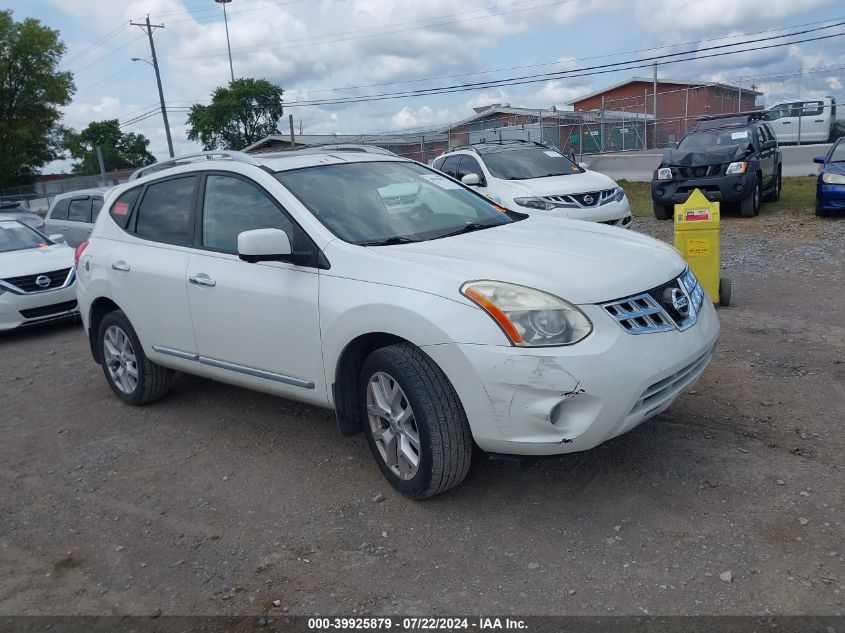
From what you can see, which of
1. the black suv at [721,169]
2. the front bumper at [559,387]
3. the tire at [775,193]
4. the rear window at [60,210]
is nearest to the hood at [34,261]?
the rear window at [60,210]

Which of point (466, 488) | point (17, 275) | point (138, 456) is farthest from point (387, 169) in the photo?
point (17, 275)

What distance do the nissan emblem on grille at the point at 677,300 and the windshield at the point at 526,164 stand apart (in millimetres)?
7854

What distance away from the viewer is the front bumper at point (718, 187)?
13.3 metres

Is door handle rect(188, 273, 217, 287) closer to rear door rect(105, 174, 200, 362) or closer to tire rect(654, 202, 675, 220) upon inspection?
rear door rect(105, 174, 200, 362)

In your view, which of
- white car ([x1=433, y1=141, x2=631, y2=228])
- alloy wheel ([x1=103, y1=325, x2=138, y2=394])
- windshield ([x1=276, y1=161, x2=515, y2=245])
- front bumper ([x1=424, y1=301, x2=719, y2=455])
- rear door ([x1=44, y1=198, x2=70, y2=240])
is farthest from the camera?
rear door ([x1=44, y1=198, x2=70, y2=240])

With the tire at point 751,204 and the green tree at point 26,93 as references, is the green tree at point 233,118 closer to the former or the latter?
the green tree at point 26,93

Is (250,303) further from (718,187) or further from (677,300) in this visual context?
(718,187)

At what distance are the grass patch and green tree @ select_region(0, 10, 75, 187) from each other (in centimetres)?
4756

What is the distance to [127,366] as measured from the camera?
5.50m

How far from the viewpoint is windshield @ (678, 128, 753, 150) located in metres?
13.8

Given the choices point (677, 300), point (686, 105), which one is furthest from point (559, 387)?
point (686, 105)

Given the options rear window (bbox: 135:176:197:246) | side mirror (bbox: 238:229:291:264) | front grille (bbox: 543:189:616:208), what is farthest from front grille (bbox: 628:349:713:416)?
front grille (bbox: 543:189:616:208)

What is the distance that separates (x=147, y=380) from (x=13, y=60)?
58.1 metres

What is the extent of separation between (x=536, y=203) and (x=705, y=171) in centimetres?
503
